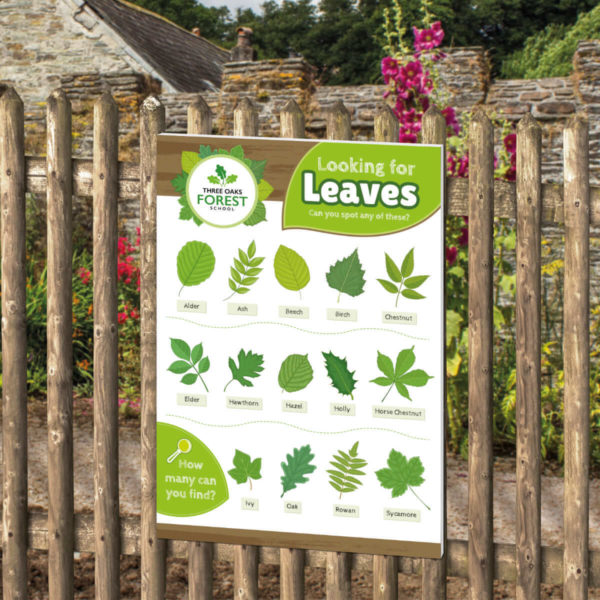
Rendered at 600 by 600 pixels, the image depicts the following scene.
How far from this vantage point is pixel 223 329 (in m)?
2.48

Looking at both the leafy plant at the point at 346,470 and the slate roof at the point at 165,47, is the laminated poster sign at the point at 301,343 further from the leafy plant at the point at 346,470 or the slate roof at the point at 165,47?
the slate roof at the point at 165,47

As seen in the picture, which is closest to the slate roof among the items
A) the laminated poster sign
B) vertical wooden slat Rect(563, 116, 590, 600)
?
the laminated poster sign

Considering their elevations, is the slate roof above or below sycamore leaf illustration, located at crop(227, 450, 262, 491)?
above

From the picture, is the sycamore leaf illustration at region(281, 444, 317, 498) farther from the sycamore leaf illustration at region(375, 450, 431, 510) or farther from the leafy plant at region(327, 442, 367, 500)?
the sycamore leaf illustration at region(375, 450, 431, 510)

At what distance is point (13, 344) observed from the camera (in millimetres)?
2729

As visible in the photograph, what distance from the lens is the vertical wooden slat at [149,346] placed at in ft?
8.32

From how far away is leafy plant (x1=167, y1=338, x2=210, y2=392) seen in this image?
249cm

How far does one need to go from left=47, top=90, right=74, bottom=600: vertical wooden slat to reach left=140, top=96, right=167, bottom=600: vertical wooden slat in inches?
9.6

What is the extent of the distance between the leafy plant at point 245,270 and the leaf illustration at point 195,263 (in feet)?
0.23

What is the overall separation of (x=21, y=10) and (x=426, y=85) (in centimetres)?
1001

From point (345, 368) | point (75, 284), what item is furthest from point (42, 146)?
point (345, 368)

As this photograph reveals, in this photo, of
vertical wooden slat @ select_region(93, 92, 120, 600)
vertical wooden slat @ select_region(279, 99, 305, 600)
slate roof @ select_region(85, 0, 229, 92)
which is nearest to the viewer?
vertical wooden slat @ select_region(279, 99, 305, 600)

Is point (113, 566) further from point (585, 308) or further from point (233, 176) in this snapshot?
point (585, 308)

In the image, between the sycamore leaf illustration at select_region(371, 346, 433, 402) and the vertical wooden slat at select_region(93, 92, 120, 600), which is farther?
the vertical wooden slat at select_region(93, 92, 120, 600)
